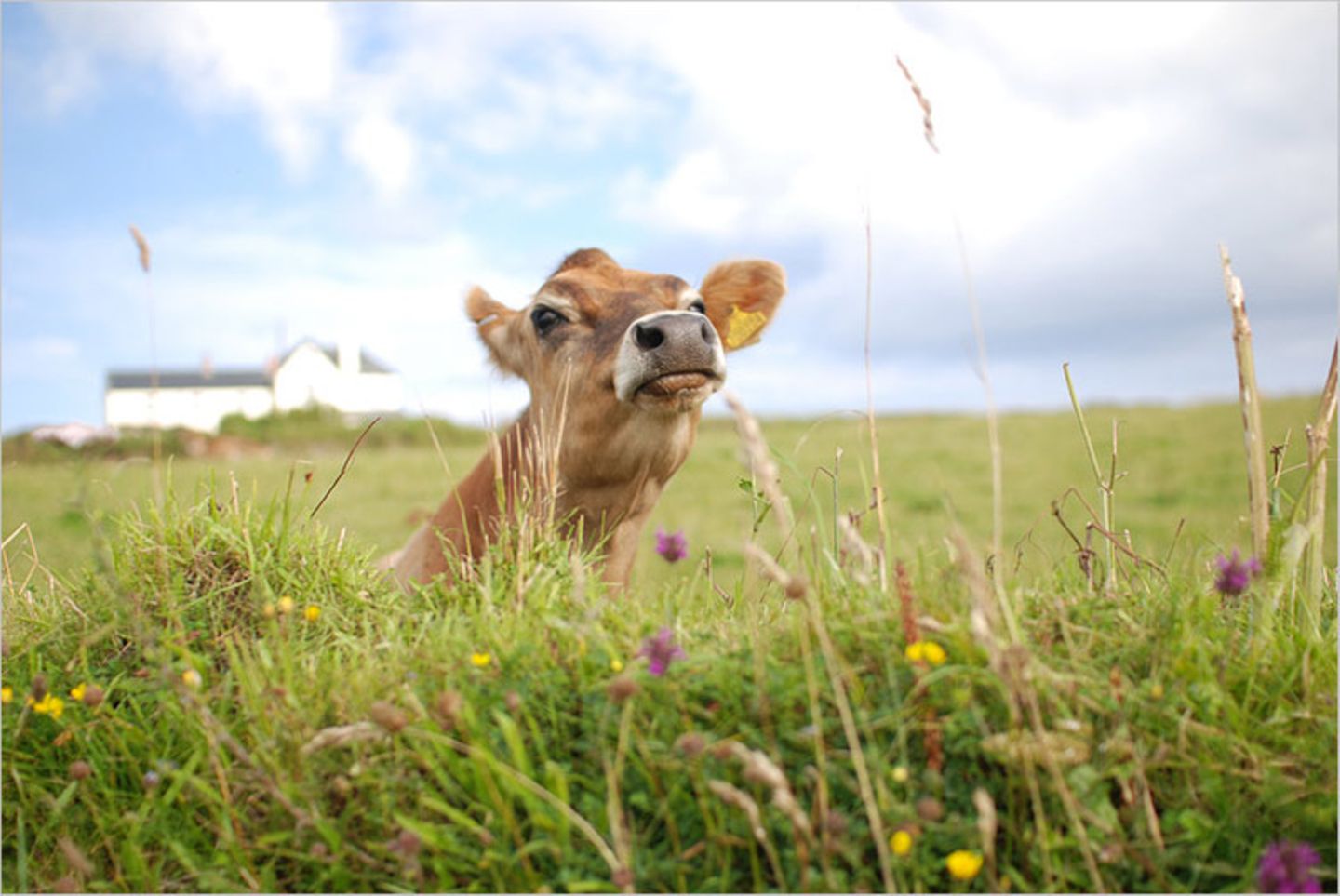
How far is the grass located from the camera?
2.30 m

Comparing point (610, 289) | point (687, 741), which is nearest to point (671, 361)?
point (610, 289)

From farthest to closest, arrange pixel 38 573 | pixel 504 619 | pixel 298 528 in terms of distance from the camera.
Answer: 1. pixel 38 573
2. pixel 298 528
3. pixel 504 619

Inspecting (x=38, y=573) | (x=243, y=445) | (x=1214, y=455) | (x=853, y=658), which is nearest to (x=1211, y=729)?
(x=853, y=658)

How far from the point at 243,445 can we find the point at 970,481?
2737cm

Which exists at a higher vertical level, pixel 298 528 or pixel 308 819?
pixel 298 528

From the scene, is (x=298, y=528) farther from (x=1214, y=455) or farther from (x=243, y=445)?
(x=243, y=445)

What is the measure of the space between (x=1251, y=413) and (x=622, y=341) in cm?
276

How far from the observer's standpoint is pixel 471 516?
5.39 metres

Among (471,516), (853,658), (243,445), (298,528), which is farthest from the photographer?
(243,445)

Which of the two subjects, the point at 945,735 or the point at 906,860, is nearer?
the point at 906,860

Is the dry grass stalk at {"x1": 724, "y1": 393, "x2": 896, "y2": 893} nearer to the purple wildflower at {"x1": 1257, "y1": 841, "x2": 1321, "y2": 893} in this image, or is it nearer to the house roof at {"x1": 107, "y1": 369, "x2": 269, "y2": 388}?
the purple wildflower at {"x1": 1257, "y1": 841, "x2": 1321, "y2": 893}

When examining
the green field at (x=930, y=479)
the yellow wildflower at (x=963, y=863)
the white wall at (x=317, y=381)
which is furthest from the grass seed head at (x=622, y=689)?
the white wall at (x=317, y=381)

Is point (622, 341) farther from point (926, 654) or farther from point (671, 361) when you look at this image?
point (926, 654)

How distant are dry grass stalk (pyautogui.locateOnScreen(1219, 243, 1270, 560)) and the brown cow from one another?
2043 millimetres
